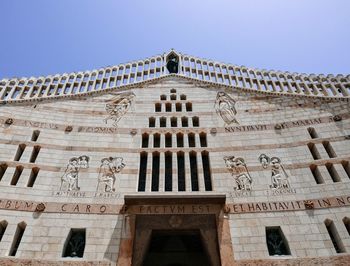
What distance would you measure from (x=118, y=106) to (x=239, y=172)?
6.91 metres

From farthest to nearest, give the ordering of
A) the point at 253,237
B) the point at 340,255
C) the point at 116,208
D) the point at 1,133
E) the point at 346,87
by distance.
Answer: the point at 346,87 → the point at 1,133 → the point at 116,208 → the point at 253,237 → the point at 340,255

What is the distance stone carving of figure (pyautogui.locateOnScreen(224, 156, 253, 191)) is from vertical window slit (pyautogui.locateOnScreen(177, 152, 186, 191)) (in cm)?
180

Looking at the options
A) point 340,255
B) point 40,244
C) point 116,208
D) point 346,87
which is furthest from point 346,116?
point 40,244

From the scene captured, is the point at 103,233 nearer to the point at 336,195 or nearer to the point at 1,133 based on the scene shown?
the point at 1,133

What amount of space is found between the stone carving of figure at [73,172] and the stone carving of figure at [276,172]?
23.8 ft

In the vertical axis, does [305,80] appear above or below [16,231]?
above

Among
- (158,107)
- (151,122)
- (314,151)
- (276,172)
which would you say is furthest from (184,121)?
(314,151)

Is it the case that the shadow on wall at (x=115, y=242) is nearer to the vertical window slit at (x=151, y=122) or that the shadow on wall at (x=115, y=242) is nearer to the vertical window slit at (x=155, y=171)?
the vertical window slit at (x=155, y=171)

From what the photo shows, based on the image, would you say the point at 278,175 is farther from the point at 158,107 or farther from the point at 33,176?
the point at 33,176

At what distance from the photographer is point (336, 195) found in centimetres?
1140

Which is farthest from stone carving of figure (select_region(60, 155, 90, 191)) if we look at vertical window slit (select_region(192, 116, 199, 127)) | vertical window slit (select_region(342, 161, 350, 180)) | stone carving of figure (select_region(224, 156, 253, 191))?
vertical window slit (select_region(342, 161, 350, 180))

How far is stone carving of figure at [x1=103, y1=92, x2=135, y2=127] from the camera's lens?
15.1 m

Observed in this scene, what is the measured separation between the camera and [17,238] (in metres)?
10.6

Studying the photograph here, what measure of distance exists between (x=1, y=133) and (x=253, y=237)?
11155mm
